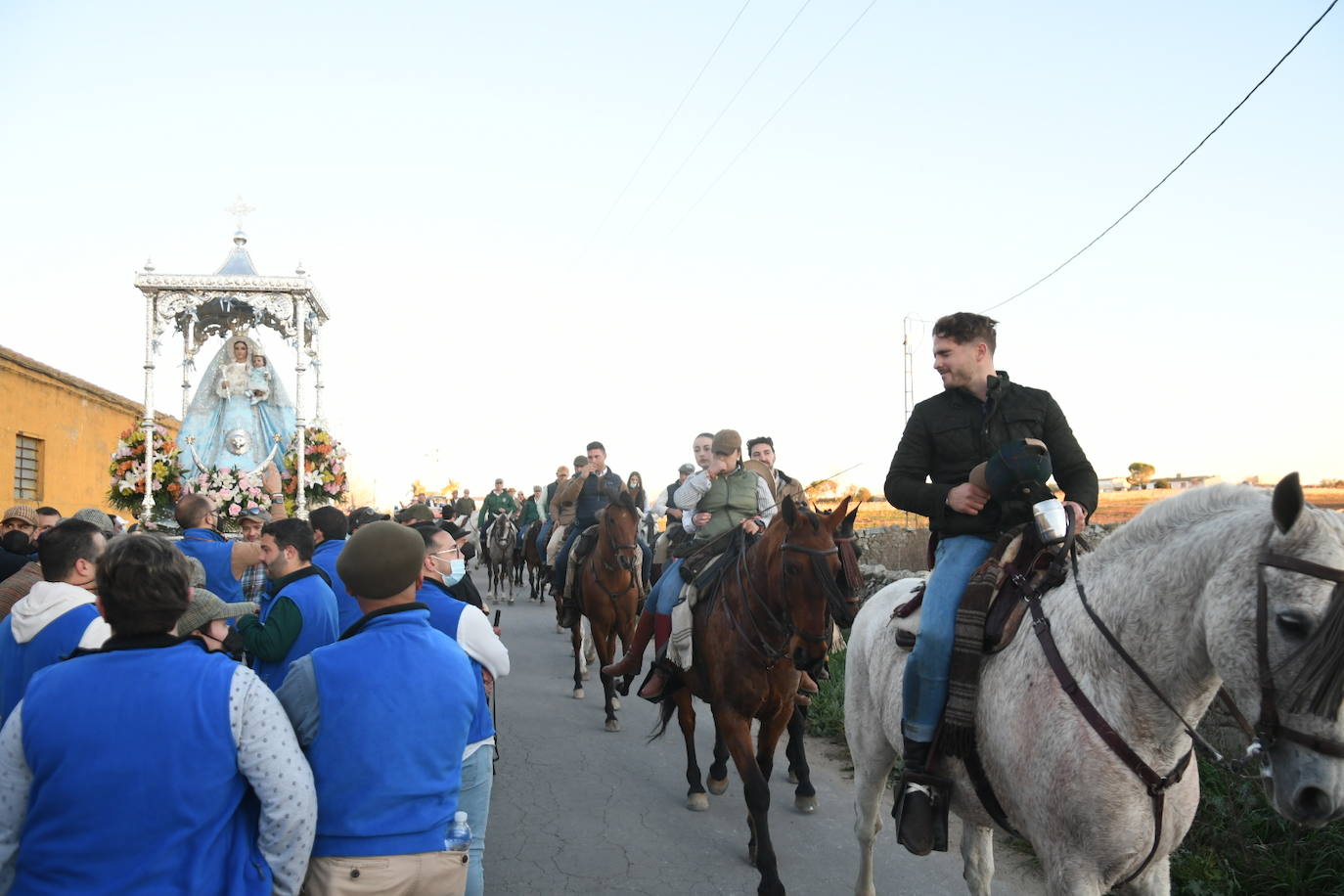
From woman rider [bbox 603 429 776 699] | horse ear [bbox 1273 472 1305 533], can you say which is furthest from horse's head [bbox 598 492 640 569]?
horse ear [bbox 1273 472 1305 533]

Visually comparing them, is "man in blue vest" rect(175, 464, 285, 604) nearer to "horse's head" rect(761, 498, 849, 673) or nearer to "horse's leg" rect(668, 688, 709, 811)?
"horse's leg" rect(668, 688, 709, 811)

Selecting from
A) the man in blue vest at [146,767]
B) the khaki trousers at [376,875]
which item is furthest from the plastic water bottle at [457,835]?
the man in blue vest at [146,767]

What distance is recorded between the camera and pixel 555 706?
9.28 m

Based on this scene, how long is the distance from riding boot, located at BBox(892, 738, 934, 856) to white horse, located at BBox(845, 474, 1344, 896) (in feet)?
0.35

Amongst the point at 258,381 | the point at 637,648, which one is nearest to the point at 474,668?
the point at 637,648

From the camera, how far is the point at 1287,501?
221 centimetres

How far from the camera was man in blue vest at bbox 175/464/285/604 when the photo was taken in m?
5.73

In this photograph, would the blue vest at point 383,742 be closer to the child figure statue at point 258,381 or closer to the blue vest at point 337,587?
the blue vest at point 337,587

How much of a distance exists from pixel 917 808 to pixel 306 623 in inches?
114

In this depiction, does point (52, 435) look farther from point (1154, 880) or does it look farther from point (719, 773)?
point (1154, 880)

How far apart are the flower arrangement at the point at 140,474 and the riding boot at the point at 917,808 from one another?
33.4 ft

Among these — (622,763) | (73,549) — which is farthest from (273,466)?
(73,549)

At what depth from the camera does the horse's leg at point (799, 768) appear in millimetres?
6067

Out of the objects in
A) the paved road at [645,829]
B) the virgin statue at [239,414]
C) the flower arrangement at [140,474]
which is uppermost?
the virgin statue at [239,414]
